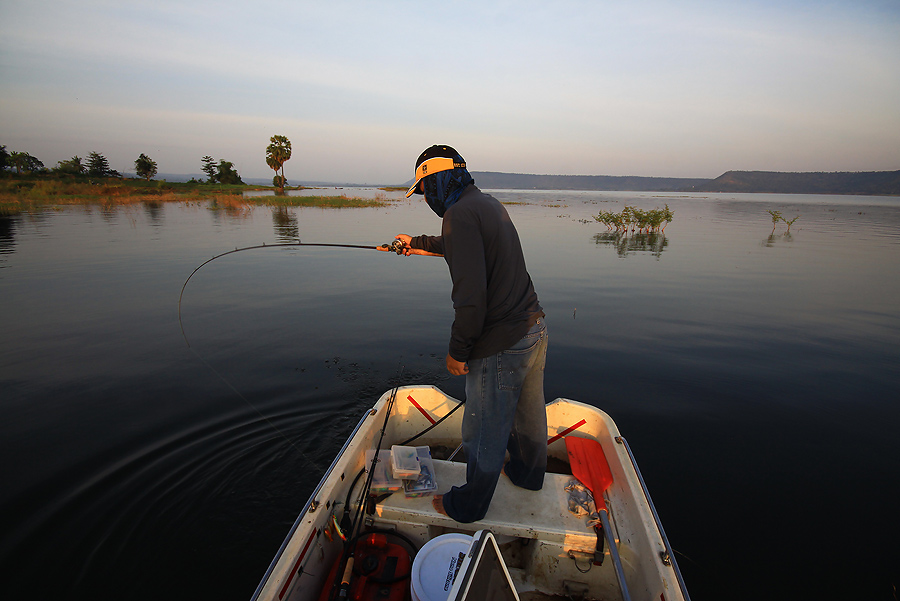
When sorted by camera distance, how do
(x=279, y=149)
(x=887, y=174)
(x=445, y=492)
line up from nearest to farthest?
(x=445, y=492) < (x=279, y=149) < (x=887, y=174)

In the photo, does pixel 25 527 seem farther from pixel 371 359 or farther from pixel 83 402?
pixel 371 359

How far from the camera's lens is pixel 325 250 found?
60.2 ft

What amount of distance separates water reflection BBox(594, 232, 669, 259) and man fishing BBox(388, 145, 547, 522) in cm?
1655

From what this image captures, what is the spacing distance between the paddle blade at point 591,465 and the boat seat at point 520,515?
0.59 ft

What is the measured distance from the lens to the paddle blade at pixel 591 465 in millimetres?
3395

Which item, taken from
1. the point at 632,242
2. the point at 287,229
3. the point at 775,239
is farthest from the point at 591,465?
the point at 775,239

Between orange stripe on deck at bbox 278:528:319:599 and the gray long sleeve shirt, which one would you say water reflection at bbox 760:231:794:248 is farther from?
orange stripe on deck at bbox 278:528:319:599

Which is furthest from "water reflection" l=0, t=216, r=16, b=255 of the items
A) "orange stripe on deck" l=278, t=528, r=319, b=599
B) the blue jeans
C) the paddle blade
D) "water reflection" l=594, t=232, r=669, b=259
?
"water reflection" l=594, t=232, r=669, b=259

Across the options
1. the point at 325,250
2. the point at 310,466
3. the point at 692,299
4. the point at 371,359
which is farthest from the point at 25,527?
the point at 325,250

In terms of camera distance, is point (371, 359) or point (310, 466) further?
point (371, 359)

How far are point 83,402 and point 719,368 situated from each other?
33.4ft

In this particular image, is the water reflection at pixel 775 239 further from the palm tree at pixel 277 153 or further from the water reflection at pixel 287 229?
the palm tree at pixel 277 153

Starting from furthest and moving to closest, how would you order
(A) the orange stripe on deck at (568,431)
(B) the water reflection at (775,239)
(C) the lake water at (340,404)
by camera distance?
(B) the water reflection at (775,239)
(A) the orange stripe on deck at (568,431)
(C) the lake water at (340,404)

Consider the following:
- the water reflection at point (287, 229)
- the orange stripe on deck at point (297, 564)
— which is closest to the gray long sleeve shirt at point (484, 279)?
the orange stripe on deck at point (297, 564)
